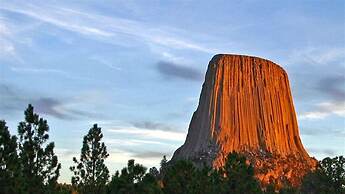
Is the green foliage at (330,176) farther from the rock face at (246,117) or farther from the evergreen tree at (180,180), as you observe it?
the rock face at (246,117)

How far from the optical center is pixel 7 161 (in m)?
36.8

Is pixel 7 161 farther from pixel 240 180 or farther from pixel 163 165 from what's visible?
pixel 163 165

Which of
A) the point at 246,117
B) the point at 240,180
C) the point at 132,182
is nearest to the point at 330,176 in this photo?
the point at 240,180

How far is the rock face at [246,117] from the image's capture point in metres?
165

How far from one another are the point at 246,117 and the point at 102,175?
126 m

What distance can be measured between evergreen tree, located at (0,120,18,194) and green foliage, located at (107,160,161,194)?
26.2ft

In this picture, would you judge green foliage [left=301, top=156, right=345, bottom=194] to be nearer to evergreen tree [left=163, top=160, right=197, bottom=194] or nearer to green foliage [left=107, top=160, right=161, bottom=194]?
evergreen tree [left=163, top=160, right=197, bottom=194]

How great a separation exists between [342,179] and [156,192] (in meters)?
35.4

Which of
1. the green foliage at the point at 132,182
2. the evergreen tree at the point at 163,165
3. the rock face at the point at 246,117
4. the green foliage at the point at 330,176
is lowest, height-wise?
the green foliage at the point at 132,182

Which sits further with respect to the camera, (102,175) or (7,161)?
(102,175)

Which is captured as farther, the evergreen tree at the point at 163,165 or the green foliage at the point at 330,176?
the evergreen tree at the point at 163,165

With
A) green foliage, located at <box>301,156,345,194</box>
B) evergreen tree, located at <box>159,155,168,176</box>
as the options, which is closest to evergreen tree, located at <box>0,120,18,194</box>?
green foliage, located at <box>301,156,345,194</box>

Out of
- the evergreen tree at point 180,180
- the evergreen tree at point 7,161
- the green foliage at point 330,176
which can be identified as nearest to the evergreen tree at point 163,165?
the green foliage at point 330,176

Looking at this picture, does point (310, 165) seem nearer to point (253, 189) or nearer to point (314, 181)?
point (314, 181)
